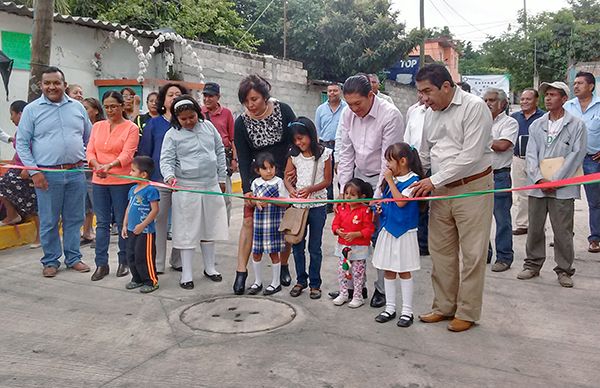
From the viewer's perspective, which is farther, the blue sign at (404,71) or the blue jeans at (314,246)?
the blue sign at (404,71)

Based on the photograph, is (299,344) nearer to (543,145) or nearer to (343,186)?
(343,186)

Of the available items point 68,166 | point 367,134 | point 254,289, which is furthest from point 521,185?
point 68,166

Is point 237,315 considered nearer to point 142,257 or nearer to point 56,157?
point 142,257

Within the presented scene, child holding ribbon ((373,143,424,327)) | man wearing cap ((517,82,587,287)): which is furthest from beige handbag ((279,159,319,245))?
man wearing cap ((517,82,587,287))

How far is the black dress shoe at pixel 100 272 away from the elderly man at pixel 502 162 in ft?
12.4

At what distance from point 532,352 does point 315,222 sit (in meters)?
1.89

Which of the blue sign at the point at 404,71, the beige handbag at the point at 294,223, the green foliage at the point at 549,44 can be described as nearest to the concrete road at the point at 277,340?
the beige handbag at the point at 294,223

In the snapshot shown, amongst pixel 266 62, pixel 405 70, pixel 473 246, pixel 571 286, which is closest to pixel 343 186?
pixel 473 246

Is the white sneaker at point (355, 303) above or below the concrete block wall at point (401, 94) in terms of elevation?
below

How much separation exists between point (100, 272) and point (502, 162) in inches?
159

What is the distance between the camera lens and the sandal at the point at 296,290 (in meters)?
4.73

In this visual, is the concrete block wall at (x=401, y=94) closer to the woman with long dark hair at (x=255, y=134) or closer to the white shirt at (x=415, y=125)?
the white shirt at (x=415, y=125)

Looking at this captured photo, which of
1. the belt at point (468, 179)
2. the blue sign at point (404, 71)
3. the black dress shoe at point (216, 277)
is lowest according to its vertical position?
the black dress shoe at point (216, 277)

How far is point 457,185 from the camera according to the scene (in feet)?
12.9
